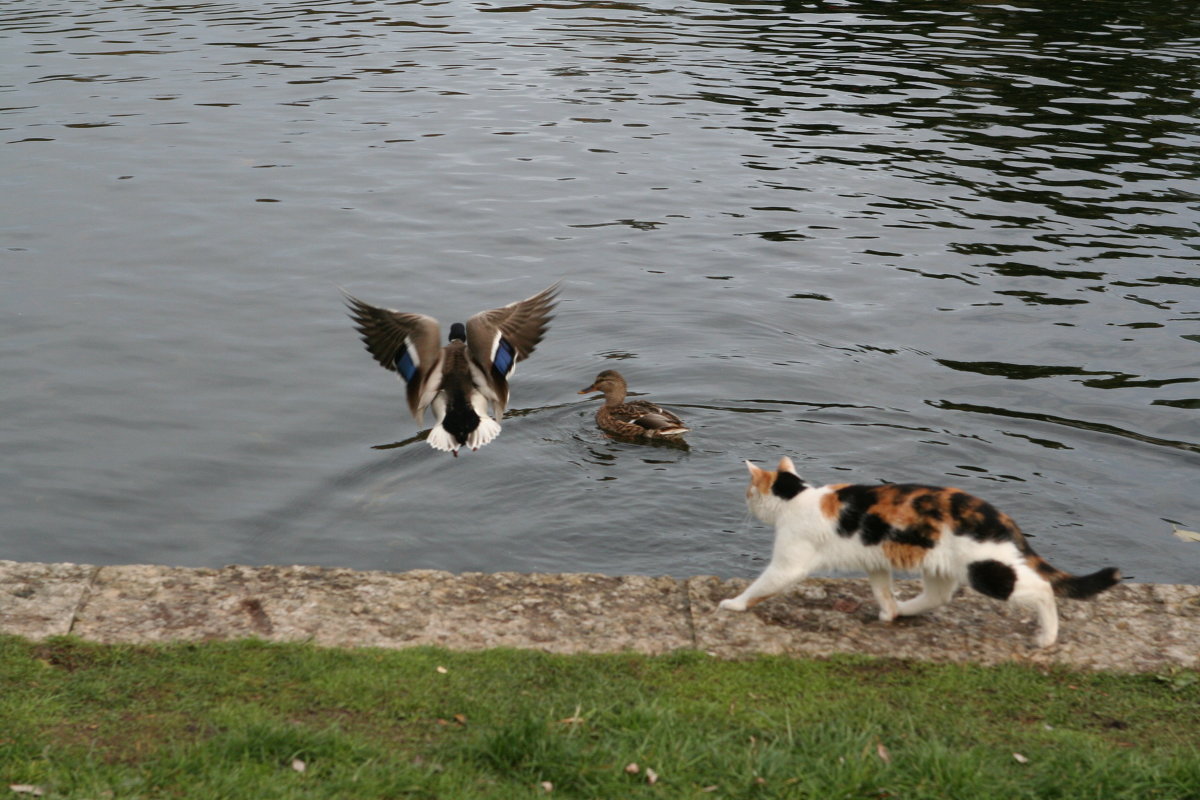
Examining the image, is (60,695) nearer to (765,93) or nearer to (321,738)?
(321,738)

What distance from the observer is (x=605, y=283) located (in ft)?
46.6

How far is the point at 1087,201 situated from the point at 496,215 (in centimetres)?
722

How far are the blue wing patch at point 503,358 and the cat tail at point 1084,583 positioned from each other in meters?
3.36

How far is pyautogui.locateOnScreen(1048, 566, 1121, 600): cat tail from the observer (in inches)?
232

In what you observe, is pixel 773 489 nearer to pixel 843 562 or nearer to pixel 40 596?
pixel 843 562

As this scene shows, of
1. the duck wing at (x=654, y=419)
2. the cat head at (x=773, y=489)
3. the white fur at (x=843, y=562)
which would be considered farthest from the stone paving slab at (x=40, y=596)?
the duck wing at (x=654, y=419)

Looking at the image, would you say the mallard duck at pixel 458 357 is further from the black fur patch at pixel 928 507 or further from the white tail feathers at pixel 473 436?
the black fur patch at pixel 928 507

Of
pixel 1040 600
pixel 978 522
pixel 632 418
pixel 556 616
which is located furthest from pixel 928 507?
pixel 632 418

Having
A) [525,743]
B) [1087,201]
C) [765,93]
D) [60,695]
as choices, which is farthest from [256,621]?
[765,93]

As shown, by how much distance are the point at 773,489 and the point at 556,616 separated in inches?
50.9

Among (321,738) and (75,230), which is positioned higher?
(321,738)

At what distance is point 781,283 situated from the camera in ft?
46.2

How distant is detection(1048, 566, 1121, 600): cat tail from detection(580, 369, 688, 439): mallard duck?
15.7 ft

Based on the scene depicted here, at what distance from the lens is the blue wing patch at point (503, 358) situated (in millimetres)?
7855
